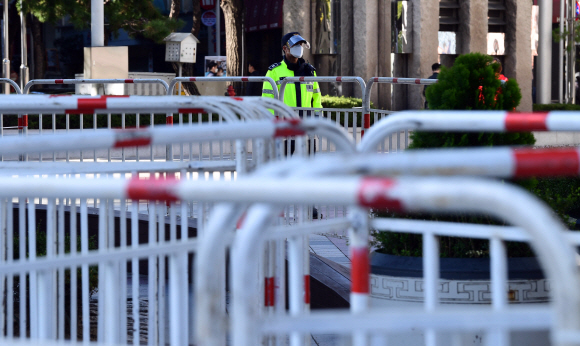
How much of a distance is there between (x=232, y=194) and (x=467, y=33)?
21382 mm

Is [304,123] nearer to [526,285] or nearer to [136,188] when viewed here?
[136,188]

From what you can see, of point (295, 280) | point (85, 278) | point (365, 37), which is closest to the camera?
point (295, 280)

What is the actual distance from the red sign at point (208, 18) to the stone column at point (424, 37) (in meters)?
12.8

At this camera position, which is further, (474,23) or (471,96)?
(474,23)

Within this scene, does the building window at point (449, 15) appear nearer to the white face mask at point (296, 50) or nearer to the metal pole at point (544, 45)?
the metal pole at point (544, 45)

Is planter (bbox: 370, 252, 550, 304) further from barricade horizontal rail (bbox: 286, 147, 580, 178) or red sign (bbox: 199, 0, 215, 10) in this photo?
red sign (bbox: 199, 0, 215, 10)

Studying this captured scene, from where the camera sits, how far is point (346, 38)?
21.6 meters

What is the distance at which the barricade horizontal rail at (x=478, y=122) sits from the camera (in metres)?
2.28

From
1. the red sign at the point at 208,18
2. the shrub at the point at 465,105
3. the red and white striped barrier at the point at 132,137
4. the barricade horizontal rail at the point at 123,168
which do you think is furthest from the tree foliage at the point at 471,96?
the red sign at the point at 208,18

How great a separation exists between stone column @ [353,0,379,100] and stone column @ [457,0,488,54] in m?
2.41

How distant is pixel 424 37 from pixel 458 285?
18.6 metres

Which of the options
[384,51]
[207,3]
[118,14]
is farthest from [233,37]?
[207,3]

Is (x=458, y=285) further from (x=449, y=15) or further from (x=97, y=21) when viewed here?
(x=449, y=15)

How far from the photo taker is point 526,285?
11.1 feet
